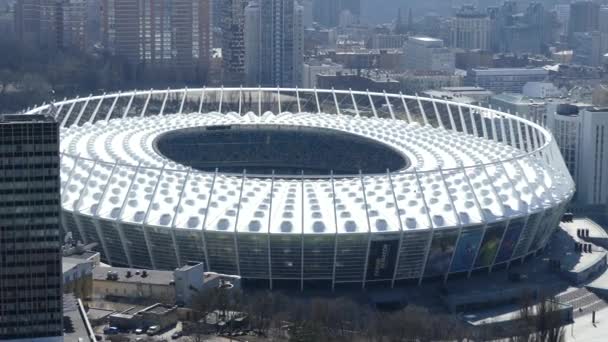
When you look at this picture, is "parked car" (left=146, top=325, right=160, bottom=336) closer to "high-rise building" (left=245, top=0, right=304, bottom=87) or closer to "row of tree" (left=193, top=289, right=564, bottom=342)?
"row of tree" (left=193, top=289, right=564, bottom=342)

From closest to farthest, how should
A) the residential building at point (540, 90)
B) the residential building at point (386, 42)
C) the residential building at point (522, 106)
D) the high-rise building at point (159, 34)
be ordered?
the residential building at point (522, 106), the residential building at point (540, 90), the high-rise building at point (159, 34), the residential building at point (386, 42)

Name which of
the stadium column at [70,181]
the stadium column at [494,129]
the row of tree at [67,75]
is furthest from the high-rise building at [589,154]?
the row of tree at [67,75]

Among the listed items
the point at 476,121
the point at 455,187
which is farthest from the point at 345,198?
the point at 476,121

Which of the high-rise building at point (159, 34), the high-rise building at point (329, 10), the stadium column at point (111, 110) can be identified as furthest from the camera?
the high-rise building at point (329, 10)

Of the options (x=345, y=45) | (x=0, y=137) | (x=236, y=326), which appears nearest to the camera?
(x=0, y=137)

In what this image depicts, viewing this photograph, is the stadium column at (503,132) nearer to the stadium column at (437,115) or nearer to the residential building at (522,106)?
the stadium column at (437,115)

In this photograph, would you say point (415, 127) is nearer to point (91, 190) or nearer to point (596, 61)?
point (91, 190)

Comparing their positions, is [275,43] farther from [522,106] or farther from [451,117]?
[451,117]
